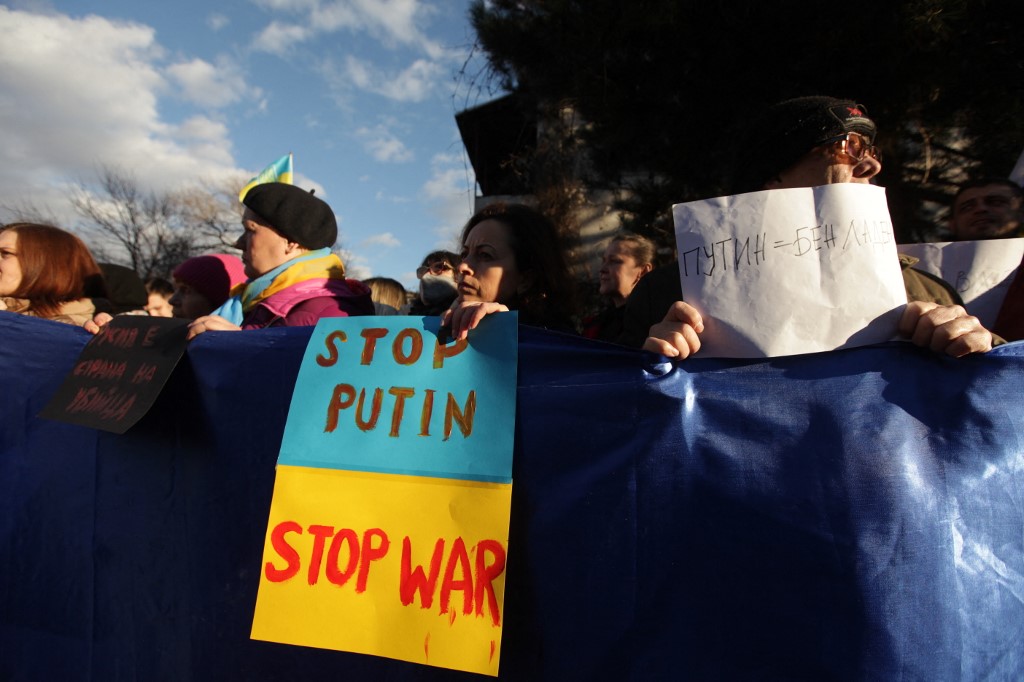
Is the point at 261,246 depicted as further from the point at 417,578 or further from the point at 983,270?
the point at 983,270

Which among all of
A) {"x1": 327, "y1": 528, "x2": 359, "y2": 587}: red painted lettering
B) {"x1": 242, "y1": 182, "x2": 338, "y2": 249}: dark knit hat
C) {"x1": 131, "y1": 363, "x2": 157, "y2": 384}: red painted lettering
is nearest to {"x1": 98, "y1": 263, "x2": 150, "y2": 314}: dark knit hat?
{"x1": 242, "y1": 182, "x2": 338, "y2": 249}: dark knit hat

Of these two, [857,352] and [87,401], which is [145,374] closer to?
[87,401]

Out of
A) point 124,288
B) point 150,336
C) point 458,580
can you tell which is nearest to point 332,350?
point 458,580

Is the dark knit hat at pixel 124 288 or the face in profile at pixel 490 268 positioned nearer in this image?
the face in profile at pixel 490 268

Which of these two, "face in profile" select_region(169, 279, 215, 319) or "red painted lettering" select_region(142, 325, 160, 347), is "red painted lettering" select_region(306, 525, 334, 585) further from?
"face in profile" select_region(169, 279, 215, 319)

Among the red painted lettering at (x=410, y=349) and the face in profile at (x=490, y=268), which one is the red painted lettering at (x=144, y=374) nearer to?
the red painted lettering at (x=410, y=349)

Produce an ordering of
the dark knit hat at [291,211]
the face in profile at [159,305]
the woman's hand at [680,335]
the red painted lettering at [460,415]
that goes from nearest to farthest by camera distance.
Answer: the woman's hand at [680,335], the red painted lettering at [460,415], the dark knit hat at [291,211], the face in profile at [159,305]

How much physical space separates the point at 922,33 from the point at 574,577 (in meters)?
3.07

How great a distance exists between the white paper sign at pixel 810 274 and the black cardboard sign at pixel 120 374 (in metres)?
1.42

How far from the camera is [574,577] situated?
Answer: 3.76 ft

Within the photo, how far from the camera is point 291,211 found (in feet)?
7.34

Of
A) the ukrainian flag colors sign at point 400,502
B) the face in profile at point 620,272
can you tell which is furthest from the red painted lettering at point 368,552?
the face in profile at point 620,272

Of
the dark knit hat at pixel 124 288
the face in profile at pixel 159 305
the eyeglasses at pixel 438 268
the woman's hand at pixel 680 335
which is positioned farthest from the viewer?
the face in profile at pixel 159 305

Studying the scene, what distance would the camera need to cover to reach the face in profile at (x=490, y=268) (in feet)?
6.33
